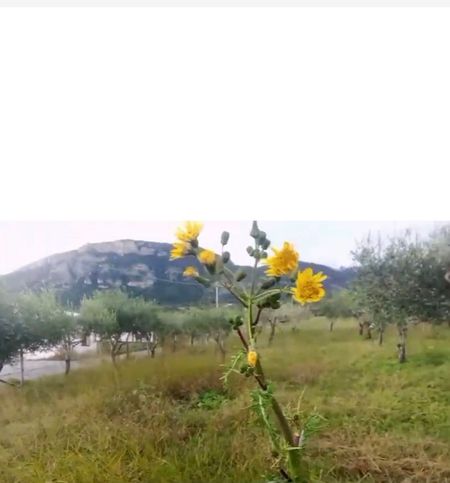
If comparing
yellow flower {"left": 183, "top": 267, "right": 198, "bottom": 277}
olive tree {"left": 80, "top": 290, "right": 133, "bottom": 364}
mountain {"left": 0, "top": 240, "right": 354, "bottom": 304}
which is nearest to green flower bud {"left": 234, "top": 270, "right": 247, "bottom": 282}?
yellow flower {"left": 183, "top": 267, "right": 198, "bottom": 277}

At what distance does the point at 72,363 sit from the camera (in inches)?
51.7

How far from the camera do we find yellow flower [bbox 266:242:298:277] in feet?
3.22

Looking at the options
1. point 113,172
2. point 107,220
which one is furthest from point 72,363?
point 113,172

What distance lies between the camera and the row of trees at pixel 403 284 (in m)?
1.38

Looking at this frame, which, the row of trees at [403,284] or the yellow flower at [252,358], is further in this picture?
the row of trees at [403,284]

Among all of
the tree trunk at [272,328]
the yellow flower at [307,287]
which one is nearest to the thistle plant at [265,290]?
the yellow flower at [307,287]

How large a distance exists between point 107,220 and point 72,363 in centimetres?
40

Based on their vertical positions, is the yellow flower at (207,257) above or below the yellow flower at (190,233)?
below

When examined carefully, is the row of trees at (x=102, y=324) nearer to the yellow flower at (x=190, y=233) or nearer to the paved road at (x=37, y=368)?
the paved road at (x=37, y=368)

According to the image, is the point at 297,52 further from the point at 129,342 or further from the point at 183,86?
the point at 129,342

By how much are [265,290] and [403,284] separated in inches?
Answer: 22.6

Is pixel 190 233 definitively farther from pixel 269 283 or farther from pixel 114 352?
pixel 114 352

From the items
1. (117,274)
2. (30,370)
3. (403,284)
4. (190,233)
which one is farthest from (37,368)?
(403,284)

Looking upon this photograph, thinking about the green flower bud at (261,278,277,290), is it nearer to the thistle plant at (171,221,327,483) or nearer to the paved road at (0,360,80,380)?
the thistle plant at (171,221,327,483)
